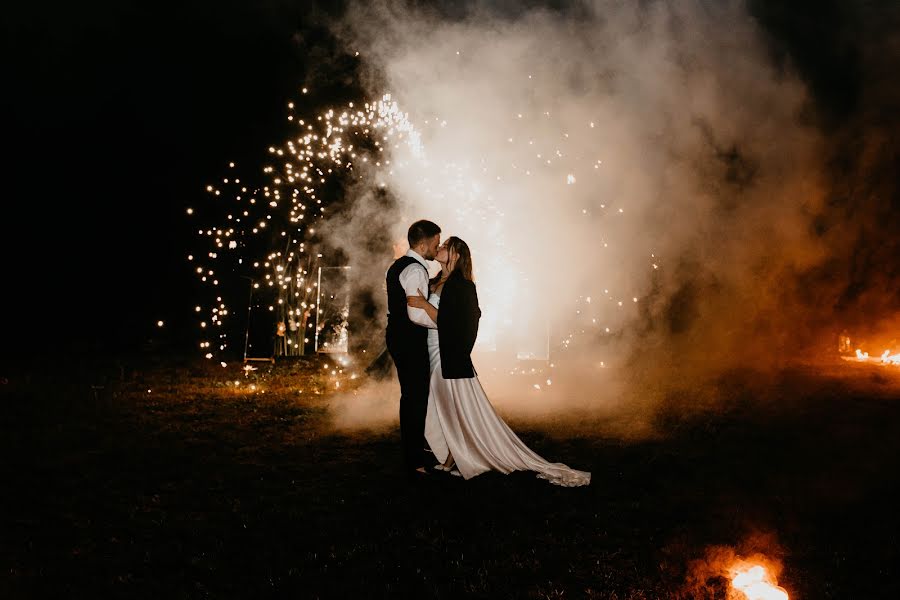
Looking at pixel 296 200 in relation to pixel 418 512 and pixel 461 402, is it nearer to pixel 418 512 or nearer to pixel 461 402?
pixel 461 402

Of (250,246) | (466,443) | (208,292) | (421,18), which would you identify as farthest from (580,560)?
(208,292)

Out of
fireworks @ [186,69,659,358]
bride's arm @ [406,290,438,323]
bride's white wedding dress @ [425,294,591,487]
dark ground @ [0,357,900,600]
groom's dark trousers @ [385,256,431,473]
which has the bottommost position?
dark ground @ [0,357,900,600]

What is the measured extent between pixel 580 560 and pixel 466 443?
1541 millimetres

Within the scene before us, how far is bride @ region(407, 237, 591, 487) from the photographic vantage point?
170 inches

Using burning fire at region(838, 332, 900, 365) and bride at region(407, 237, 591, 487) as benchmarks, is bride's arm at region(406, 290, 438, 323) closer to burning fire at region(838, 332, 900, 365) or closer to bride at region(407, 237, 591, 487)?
bride at region(407, 237, 591, 487)

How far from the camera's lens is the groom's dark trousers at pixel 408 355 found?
171 inches

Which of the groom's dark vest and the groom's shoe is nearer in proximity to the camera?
the groom's shoe

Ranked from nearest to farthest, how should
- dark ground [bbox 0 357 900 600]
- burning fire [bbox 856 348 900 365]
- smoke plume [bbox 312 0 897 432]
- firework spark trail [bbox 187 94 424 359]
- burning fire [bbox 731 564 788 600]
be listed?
1. burning fire [bbox 731 564 788 600]
2. dark ground [bbox 0 357 900 600]
3. smoke plume [bbox 312 0 897 432]
4. firework spark trail [bbox 187 94 424 359]
5. burning fire [bbox 856 348 900 365]

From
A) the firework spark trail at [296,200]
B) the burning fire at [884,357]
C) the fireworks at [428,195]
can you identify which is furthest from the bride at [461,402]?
the burning fire at [884,357]

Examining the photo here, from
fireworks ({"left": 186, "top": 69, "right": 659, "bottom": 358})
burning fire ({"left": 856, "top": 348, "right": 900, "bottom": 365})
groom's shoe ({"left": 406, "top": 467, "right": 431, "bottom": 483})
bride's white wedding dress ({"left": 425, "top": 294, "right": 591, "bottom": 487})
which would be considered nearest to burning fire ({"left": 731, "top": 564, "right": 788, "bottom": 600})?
bride's white wedding dress ({"left": 425, "top": 294, "right": 591, "bottom": 487})

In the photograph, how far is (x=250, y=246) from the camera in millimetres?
11172

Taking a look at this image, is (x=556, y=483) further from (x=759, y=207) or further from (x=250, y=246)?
(x=250, y=246)

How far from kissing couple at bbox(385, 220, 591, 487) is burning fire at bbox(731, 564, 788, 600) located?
1.52 m

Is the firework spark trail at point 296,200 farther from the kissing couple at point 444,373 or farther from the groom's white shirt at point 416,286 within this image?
the groom's white shirt at point 416,286
